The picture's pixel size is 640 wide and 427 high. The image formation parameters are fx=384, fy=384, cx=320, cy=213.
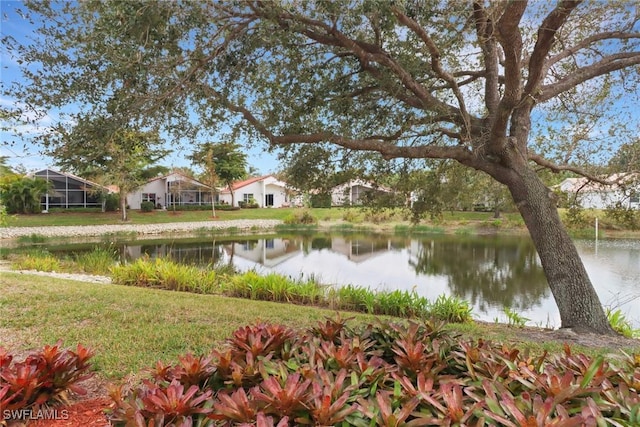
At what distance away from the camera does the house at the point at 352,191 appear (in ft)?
23.5

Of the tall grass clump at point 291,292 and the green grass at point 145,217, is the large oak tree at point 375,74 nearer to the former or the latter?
the tall grass clump at point 291,292

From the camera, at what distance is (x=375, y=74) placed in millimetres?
5395

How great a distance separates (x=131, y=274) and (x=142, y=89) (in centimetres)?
554

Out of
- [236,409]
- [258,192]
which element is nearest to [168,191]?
[258,192]

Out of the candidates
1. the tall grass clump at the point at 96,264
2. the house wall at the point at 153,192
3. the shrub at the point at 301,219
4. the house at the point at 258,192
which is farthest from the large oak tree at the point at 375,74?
the house at the point at 258,192

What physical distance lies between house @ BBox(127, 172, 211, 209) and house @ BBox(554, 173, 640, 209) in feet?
97.8

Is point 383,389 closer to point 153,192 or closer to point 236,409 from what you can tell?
point 236,409

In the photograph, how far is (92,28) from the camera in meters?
4.21

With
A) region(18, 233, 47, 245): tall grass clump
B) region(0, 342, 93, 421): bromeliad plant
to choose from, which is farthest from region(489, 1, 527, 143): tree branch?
region(18, 233, 47, 245): tall grass clump

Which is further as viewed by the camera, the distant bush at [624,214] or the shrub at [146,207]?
the shrub at [146,207]

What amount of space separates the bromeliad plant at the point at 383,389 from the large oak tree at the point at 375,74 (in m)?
3.10

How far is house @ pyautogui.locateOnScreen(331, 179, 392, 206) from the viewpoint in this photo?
7.16 meters

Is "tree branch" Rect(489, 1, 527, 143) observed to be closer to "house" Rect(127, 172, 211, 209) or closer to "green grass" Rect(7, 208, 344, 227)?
"green grass" Rect(7, 208, 344, 227)

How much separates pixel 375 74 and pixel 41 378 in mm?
4920
